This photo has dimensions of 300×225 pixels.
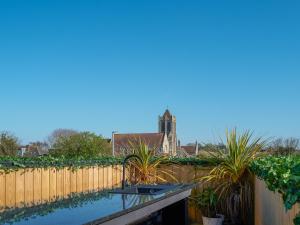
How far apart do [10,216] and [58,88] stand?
39.1ft

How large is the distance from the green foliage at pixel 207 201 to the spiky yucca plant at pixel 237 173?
0.15m

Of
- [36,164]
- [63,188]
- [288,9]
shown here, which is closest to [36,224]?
[36,164]

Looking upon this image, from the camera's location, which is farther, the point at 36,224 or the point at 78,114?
the point at 78,114

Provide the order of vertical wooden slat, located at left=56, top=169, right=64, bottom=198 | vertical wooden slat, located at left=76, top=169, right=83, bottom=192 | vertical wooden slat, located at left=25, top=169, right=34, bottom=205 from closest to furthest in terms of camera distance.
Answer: vertical wooden slat, located at left=25, top=169, right=34, bottom=205 → vertical wooden slat, located at left=56, top=169, right=64, bottom=198 → vertical wooden slat, located at left=76, top=169, right=83, bottom=192

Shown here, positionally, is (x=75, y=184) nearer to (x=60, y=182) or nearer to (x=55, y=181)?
(x=60, y=182)

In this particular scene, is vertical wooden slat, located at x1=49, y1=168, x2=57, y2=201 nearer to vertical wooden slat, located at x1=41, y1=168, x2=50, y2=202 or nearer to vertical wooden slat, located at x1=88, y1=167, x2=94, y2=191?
vertical wooden slat, located at x1=41, y1=168, x2=50, y2=202

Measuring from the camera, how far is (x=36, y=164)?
5980 mm

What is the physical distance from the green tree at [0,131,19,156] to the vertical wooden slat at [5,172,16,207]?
1087 centimetres

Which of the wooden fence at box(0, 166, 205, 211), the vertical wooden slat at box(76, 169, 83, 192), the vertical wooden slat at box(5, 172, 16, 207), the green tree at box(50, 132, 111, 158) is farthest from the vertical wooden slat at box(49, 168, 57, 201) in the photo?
the green tree at box(50, 132, 111, 158)

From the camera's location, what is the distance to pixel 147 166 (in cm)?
796

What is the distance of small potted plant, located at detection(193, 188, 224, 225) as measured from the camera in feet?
23.8

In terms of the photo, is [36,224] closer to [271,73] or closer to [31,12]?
[31,12]

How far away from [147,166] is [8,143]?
9.95m

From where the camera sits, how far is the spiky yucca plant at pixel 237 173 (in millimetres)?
7172
